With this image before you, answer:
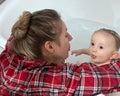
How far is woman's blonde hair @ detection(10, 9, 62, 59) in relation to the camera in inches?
38.4

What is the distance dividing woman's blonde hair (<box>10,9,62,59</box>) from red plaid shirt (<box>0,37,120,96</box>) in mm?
35

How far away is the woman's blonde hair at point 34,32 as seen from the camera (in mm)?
976

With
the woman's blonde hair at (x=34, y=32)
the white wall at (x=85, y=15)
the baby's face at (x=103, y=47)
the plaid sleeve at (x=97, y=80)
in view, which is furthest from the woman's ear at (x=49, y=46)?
the white wall at (x=85, y=15)

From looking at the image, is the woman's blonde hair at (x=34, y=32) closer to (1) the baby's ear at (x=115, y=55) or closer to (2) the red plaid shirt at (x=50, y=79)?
(2) the red plaid shirt at (x=50, y=79)

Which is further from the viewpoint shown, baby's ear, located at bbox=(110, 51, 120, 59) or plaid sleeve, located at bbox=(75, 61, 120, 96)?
baby's ear, located at bbox=(110, 51, 120, 59)

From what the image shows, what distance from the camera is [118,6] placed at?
1.71 meters

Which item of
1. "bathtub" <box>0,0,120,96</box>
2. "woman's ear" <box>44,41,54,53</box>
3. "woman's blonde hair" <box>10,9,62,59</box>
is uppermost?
"woman's blonde hair" <box>10,9,62,59</box>

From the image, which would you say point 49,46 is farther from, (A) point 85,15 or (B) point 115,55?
(A) point 85,15

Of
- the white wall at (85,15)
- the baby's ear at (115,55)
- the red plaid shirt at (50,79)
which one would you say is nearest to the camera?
the red plaid shirt at (50,79)

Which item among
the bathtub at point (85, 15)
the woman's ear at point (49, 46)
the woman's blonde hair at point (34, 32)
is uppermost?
the woman's blonde hair at point (34, 32)

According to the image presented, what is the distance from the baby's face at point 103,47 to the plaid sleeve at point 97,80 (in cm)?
13

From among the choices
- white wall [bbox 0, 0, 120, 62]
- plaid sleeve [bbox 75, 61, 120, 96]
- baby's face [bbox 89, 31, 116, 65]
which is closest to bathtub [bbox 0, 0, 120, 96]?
white wall [bbox 0, 0, 120, 62]

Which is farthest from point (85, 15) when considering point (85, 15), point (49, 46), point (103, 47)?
point (49, 46)

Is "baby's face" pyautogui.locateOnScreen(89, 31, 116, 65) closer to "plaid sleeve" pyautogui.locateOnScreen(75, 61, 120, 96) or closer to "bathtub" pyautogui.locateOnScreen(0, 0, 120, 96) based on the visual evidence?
"plaid sleeve" pyautogui.locateOnScreen(75, 61, 120, 96)
